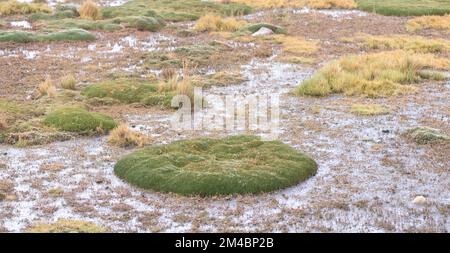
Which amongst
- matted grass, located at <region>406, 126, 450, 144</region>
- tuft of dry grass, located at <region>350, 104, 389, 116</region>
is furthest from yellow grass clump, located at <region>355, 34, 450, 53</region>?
matted grass, located at <region>406, 126, 450, 144</region>

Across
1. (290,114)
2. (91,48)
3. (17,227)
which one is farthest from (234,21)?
(17,227)

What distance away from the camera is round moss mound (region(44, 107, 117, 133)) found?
56.4ft

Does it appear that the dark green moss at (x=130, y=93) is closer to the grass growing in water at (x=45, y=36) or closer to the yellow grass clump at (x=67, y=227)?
the yellow grass clump at (x=67, y=227)

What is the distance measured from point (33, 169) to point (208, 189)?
4203 mm

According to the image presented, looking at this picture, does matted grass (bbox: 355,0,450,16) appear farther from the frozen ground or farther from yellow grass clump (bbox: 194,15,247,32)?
the frozen ground

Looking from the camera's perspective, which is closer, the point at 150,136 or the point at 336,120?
the point at 150,136

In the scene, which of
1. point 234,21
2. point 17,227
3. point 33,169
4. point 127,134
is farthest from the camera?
point 234,21

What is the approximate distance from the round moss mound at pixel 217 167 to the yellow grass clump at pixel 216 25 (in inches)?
770

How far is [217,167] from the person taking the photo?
13.5m

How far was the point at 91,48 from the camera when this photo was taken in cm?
2933

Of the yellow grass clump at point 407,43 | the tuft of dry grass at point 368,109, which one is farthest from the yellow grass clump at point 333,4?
the tuft of dry grass at point 368,109

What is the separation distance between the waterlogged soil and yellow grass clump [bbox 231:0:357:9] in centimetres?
2030

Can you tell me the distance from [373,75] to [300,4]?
2086cm

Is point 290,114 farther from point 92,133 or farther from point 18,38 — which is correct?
point 18,38
